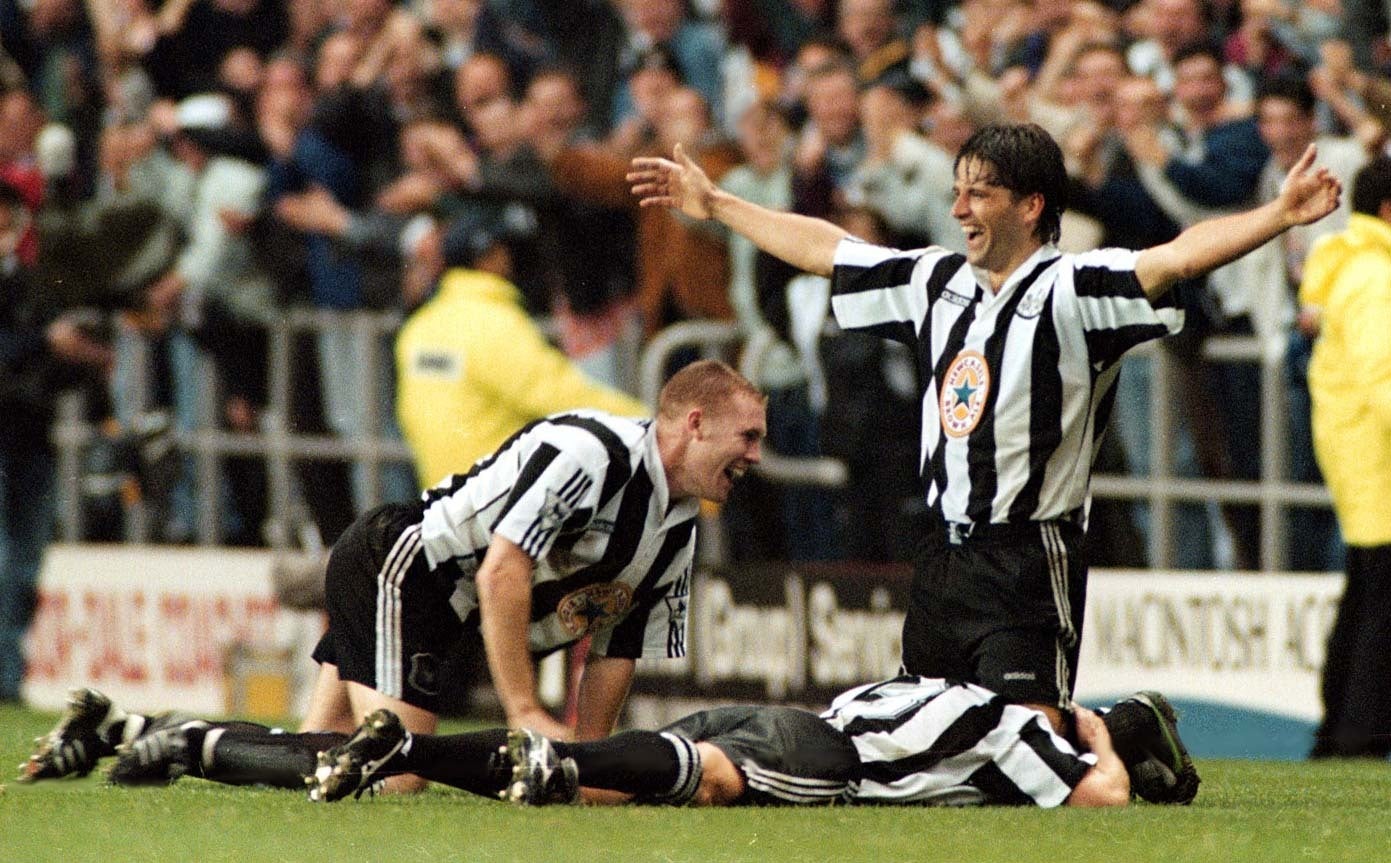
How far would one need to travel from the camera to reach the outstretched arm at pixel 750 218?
6.96m

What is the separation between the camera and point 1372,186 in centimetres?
949

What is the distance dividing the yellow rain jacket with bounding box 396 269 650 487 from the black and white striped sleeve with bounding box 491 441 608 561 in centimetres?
508

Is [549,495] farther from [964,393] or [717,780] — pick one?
[964,393]

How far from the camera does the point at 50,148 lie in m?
14.6

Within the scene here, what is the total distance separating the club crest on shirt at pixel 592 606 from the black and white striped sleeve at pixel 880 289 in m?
1.01

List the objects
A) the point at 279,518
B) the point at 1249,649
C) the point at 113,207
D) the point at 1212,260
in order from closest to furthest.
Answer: the point at 1212,260
the point at 1249,649
the point at 279,518
the point at 113,207

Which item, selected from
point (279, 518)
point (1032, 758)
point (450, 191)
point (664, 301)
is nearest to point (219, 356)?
point (279, 518)

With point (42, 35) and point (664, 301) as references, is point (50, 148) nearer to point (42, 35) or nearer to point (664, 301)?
point (42, 35)

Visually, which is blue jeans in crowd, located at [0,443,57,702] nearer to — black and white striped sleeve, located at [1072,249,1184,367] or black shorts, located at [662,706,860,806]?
black shorts, located at [662,706,860,806]

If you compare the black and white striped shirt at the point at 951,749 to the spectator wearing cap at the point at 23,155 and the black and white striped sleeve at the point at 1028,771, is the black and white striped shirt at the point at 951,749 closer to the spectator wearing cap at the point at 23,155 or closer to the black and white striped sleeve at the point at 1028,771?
the black and white striped sleeve at the point at 1028,771

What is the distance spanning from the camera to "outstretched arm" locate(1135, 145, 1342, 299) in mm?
5914

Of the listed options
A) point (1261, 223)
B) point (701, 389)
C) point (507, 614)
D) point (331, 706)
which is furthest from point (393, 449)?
point (1261, 223)

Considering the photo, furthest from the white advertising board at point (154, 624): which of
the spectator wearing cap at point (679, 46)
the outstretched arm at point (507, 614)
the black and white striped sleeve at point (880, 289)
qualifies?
the outstretched arm at point (507, 614)

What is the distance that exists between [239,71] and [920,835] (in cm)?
960
